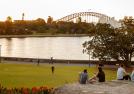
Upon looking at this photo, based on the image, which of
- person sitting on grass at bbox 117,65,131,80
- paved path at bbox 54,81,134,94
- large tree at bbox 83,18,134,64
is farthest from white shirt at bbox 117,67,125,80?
large tree at bbox 83,18,134,64

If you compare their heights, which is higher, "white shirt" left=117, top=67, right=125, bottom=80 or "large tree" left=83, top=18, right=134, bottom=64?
"large tree" left=83, top=18, right=134, bottom=64

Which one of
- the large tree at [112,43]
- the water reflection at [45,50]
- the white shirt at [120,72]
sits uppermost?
the large tree at [112,43]

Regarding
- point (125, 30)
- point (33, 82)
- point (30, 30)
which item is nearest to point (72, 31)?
point (30, 30)

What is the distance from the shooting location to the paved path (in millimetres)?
18172

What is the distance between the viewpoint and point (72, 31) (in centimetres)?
19075

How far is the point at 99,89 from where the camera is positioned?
18.7 m

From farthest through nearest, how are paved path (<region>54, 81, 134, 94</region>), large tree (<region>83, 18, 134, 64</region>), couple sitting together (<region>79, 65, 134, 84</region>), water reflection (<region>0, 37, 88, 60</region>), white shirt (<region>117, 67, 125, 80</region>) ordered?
water reflection (<region>0, 37, 88, 60</region>) → large tree (<region>83, 18, 134, 64</region>) → white shirt (<region>117, 67, 125, 80</region>) → couple sitting together (<region>79, 65, 134, 84</region>) → paved path (<region>54, 81, 134, 94</region>)

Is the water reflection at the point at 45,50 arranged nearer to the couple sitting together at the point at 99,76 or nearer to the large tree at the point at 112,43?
the large tree at the point at 112,43

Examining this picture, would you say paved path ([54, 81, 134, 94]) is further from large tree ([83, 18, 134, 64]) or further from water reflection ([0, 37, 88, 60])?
water reflection ([0, 37, 88, 60])

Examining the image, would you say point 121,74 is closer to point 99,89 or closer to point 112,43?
point 99,89

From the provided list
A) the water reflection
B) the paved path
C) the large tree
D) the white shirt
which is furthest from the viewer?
the water reflection

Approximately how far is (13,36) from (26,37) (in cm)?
601

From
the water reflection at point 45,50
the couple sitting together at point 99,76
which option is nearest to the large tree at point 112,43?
the water reflection at point 45,50

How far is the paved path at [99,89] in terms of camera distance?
18.2 metres
